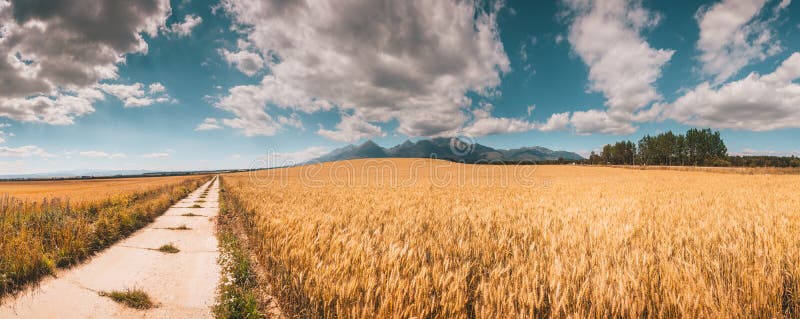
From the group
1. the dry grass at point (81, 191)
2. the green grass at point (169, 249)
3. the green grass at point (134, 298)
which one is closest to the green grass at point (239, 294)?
the green grass at point (134, 298)

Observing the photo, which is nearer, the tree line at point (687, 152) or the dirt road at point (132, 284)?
the dirt road at point (132, 284)

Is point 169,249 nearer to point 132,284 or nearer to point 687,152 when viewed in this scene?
point 132,284

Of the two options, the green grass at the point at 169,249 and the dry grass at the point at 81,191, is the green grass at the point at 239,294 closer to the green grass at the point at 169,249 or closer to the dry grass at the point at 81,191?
the green grass at the point at 169,249

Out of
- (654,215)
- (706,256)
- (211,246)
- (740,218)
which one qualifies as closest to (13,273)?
(211,246)

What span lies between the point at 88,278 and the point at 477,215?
828 cm

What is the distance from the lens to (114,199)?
1503 centimetres

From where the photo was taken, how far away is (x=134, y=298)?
4016mm

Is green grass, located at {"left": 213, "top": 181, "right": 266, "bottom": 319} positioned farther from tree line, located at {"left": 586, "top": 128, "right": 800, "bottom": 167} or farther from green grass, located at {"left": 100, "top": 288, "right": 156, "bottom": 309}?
tree line, located at {"left": 586, "top": 128, "right": 800, "bottom": 167}

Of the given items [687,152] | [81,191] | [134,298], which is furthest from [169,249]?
[687,152]

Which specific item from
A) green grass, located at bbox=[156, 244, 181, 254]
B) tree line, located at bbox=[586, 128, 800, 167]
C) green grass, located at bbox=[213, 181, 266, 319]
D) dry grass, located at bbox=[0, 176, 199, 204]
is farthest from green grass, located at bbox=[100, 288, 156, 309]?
tree line, located at bbox=[586, 128, 800, 167]

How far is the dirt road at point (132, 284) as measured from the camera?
3.79 metres

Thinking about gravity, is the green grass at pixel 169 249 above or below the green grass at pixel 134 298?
below

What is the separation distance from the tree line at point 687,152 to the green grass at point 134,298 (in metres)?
143

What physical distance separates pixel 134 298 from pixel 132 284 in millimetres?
1035
